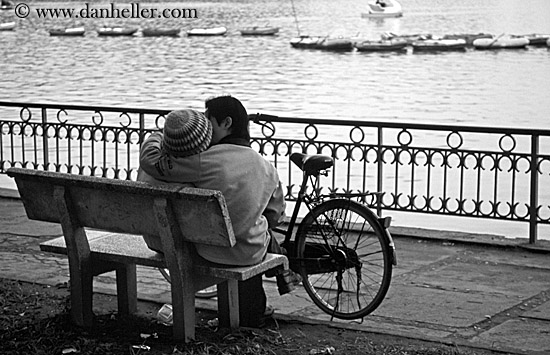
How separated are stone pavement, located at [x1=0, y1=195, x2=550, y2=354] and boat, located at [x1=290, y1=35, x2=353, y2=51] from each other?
71614 millimetres

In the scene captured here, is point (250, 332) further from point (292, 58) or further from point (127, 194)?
point (292, 58)

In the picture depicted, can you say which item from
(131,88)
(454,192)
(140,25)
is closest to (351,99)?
(131,88)

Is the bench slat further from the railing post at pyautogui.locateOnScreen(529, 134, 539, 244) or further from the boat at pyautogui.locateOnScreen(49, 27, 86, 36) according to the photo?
the boat at pyautogui.locateOnScreen(49, 27, 86, 36)

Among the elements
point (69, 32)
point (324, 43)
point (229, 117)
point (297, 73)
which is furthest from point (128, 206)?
point (69, 32)

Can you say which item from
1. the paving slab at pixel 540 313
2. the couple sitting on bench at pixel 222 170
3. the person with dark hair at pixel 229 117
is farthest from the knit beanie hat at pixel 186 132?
the paving slab at pixel 540 313

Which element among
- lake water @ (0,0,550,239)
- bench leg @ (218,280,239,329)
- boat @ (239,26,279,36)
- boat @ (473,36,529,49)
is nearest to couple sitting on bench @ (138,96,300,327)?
bench leg @ (218,280,239,329)

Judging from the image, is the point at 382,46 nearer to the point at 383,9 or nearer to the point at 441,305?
the point at 383,9

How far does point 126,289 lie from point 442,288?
92.7 inches

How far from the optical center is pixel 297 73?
64062mm

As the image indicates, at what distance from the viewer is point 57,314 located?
6.46 metres

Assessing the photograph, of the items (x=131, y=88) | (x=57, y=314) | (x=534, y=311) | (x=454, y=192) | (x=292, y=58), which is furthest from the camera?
(x=292, y=58)

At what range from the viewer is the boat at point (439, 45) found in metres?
78.7

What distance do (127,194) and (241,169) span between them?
601mm

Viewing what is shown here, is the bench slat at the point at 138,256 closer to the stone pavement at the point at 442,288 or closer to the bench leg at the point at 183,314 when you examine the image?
the bench leg at the point at 183,314
